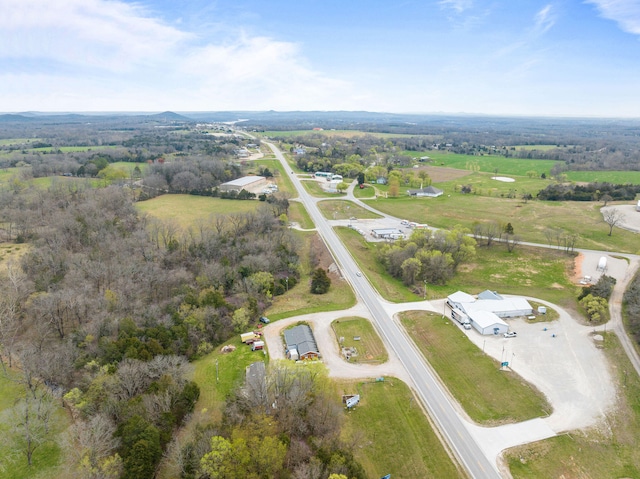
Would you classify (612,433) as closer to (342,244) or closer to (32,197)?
(342,244)

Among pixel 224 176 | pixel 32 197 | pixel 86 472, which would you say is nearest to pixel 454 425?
pixel 86 472

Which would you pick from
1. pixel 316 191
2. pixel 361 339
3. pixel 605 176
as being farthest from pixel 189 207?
pixel 605 176

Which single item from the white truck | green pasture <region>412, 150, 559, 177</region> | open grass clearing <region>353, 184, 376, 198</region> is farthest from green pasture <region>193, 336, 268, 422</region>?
green pasture <region>412, 150, 559, 177</region>

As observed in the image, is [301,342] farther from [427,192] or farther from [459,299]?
[427,192]

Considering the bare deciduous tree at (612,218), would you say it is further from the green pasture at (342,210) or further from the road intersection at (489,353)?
the green pasture at (342,210)

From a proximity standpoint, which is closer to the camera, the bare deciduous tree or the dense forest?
the dense forest

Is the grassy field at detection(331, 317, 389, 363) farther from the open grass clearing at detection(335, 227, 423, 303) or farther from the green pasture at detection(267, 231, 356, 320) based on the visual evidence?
the open grass clearing at detection(335, 227, 423, 303)
